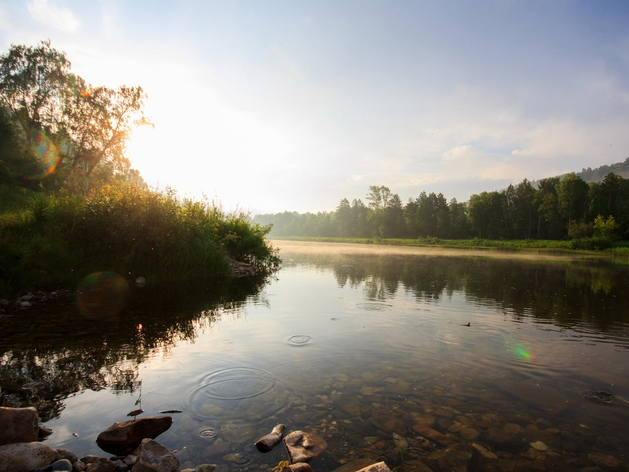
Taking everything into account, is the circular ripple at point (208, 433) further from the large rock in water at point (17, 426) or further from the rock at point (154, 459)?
the large rock in water at point (17, 426)

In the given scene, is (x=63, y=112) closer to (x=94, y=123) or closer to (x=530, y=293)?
(x=94, y=123)

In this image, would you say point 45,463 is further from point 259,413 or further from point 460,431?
point 460,431

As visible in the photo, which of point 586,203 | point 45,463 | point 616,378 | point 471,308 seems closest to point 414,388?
point 616,378

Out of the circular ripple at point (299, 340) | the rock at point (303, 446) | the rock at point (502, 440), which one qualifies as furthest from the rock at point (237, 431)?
the circular ripple at point (299, 340)

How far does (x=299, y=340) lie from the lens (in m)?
8.88

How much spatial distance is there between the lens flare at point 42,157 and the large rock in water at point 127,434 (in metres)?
40.3

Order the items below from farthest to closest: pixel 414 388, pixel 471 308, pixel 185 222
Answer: pixel 185 222 < pixel 471 308 < pixel 414 388

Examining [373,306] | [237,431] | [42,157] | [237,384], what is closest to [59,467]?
[237,431]

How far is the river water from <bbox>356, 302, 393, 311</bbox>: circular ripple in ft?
1.23

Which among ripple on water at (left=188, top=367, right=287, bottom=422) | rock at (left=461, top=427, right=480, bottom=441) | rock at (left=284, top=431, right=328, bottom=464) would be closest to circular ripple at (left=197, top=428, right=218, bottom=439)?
ripple on water at (left=188, top=367, right=287, bottom=422)

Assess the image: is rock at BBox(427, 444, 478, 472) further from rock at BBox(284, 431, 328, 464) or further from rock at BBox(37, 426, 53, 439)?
rock at BBox(37, 426, 53, 439)

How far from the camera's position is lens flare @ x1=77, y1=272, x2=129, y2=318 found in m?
11.1

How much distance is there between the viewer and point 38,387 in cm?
559

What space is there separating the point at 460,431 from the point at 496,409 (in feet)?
3.57
